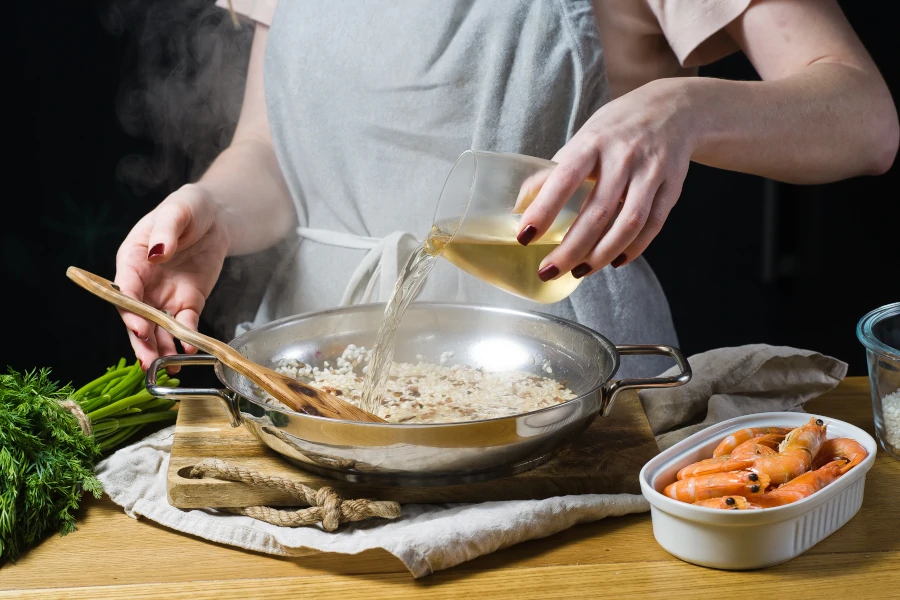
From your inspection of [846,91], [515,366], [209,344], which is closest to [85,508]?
[209,344]

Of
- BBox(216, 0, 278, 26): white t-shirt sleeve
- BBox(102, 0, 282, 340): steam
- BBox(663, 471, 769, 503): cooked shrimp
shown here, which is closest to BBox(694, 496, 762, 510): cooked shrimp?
BBox(663, 471, 769, 503): cooked shrimp

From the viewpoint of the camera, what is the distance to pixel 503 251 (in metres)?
0.95

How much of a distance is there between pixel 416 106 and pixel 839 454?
0.87 metres

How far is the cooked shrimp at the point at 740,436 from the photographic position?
92 cm

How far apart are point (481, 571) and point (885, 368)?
53 centimetres

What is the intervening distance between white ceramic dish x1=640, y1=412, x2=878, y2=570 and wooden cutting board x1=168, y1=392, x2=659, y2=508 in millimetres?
88

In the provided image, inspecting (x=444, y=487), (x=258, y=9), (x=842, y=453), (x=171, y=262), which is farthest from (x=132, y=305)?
(x=842, y=453)

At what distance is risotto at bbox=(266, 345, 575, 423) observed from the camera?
106 centimetres

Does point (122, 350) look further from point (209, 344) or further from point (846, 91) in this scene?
point (846, 91)

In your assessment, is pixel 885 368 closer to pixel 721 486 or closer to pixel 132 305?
pixel 721 486

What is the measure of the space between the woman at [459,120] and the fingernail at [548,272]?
112 mm

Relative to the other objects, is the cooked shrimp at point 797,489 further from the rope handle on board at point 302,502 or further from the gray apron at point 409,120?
the gray apron at point 409,120

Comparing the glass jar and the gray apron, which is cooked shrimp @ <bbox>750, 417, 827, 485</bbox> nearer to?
the glass jar

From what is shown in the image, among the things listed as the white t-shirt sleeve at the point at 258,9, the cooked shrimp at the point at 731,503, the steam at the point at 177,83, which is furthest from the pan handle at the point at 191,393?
the steam at the point at 177,83
